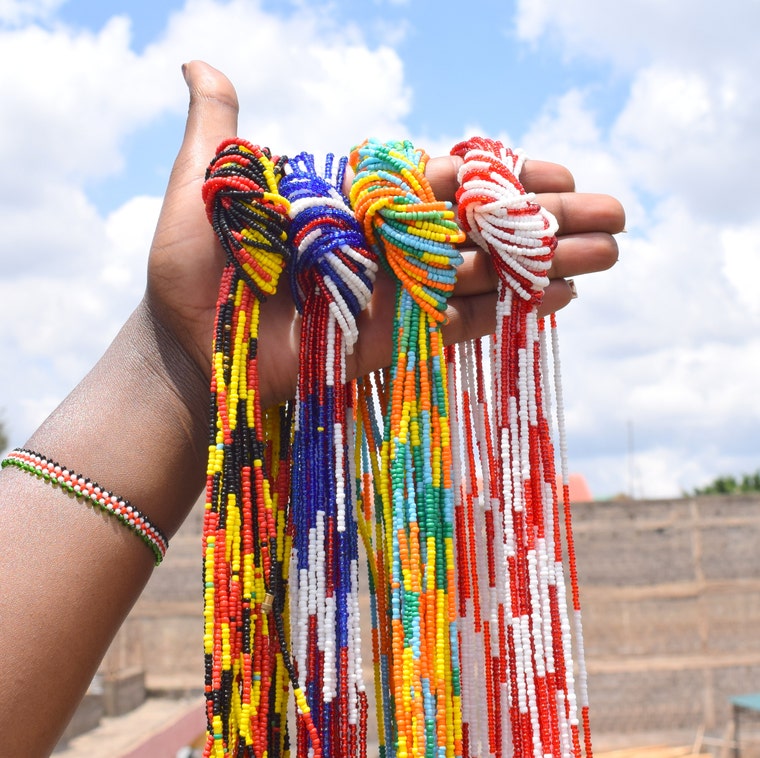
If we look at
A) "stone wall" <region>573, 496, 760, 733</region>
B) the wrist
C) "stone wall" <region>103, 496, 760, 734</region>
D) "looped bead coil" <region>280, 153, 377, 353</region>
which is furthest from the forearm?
"stone wall" <region>573, 496, 760, 733</region>

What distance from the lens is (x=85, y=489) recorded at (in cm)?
115

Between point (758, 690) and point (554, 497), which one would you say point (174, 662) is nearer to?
A: point (758, 690)

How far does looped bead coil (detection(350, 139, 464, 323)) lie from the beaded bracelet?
0.46 m

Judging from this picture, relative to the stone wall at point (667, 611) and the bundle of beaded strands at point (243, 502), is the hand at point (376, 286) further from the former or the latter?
the stone wall at point (667, 611)

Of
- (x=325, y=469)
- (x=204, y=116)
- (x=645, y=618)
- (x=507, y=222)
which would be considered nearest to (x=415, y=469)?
(x=325, y=469)

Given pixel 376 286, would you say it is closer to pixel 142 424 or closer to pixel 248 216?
pixel 248 216

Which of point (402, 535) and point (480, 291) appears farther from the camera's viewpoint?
point (480, 291)

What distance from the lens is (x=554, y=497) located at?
121 cm

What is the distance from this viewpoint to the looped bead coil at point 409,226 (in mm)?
1120

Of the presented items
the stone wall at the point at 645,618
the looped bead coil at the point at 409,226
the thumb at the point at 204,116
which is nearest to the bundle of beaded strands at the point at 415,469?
the looped bead coil at the point at 409,226

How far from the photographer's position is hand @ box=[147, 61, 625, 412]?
121 cm

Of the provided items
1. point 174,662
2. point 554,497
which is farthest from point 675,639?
point 554,497

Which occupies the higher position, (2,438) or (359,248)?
(2,438)

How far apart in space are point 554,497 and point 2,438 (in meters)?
17.1
